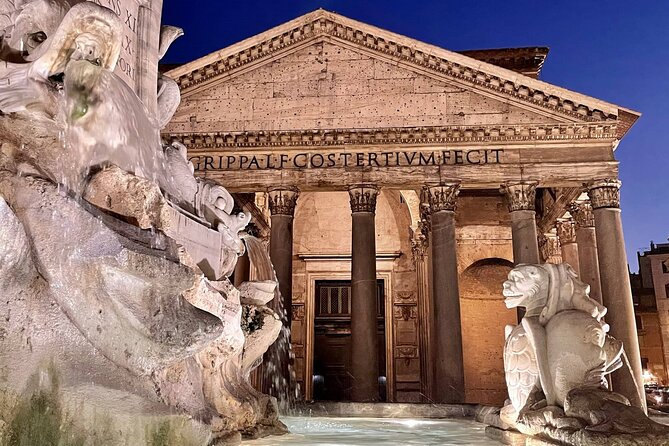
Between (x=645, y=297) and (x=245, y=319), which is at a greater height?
(x=645, y=297)

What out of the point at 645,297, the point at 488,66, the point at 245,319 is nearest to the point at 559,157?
the point at 488,66

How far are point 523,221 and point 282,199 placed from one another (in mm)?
5707

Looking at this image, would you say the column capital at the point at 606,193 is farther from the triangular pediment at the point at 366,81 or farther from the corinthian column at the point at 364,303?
the corinthian column at the point at 364,303

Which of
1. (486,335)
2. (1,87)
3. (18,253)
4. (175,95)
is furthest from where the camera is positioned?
(486,335)

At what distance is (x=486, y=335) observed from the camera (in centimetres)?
1872

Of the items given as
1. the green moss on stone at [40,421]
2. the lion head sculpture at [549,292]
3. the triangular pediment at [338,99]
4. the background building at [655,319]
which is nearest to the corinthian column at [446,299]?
the triangular pediment at [338,99]

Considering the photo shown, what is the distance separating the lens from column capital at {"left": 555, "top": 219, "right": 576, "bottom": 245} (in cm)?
1653

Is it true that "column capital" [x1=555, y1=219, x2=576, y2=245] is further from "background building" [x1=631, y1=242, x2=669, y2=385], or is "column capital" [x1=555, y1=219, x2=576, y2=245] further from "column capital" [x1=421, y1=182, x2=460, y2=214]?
"background building" [x1=631, y1=242, x2=669, y2=385]

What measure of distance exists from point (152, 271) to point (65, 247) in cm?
31

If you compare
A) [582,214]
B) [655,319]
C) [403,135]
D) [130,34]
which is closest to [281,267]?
[403,135]

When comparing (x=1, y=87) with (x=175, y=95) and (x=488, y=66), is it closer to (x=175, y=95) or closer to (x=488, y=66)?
(x=175, y=95)

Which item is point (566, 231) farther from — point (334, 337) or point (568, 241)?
point (334, 337)

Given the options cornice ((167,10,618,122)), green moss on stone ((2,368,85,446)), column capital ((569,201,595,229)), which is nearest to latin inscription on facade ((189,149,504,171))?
cornice ((167,10,618,122))

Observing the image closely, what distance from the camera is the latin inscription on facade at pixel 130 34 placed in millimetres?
3477
